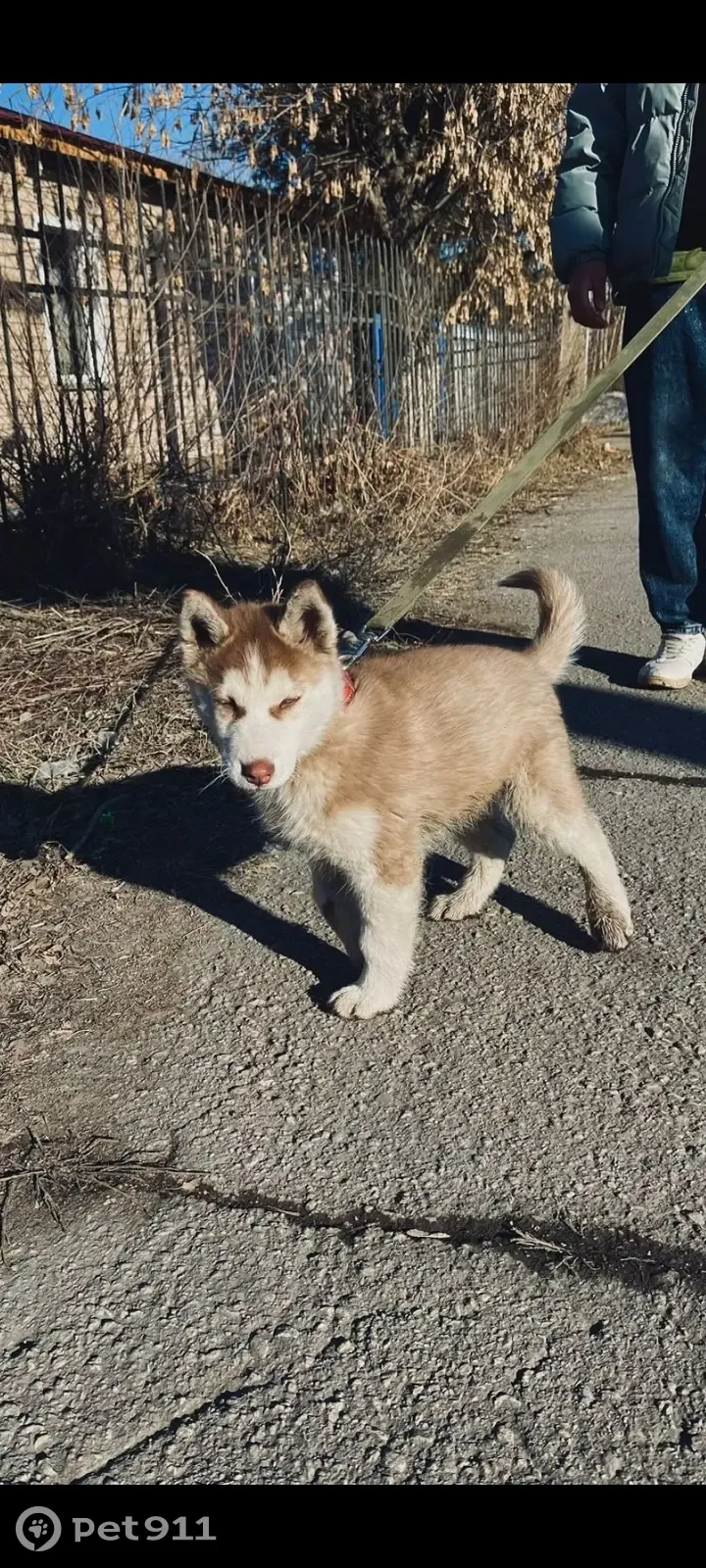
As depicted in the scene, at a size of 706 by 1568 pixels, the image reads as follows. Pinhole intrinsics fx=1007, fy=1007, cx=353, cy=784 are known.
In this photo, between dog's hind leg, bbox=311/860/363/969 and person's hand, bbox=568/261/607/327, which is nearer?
dog's hind leg, bbox=311/860/363/969

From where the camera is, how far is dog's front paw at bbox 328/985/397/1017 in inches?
104

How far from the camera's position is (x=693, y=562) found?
4637 millimetres

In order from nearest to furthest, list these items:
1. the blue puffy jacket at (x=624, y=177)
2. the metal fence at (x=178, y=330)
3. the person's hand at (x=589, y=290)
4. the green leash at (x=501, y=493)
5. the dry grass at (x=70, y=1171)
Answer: the dry grass at (x=70, y=1171) < the green leash at (x=501, y=493) < the blue puffy jacket at (x=624, y=177) < the person's hand at (x=589, y=290) < the metal fence at (x=178, y=330)

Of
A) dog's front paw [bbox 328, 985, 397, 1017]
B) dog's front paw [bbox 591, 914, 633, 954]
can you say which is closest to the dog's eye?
dog's front paw [bbox 328, 985, 397, 1017]

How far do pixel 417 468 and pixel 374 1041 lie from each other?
6984 millimetres

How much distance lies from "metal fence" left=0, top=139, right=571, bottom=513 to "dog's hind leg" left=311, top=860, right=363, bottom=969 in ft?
13.9

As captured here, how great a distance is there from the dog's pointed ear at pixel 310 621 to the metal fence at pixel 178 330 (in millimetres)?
A: 4135

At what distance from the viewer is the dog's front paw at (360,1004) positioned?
2633 millimetres
